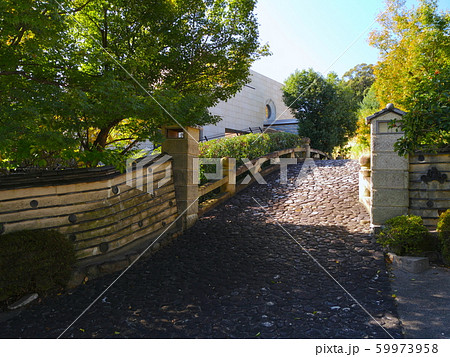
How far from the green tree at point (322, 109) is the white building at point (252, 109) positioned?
613cm

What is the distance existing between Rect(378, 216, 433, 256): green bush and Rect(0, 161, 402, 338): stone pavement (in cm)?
32

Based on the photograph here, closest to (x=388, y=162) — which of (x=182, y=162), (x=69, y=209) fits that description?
(x=182, y=162)

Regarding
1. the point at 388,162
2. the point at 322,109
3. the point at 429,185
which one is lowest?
the point at 429,185

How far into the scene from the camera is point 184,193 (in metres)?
7.59

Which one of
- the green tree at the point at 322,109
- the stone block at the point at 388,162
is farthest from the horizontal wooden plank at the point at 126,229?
the green tree at the point at 322,109

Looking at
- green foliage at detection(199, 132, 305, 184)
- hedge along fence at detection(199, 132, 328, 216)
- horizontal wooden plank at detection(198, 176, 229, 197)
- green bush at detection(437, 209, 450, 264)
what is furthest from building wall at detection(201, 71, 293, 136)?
green bush at detection(437, 209, 450, 264)

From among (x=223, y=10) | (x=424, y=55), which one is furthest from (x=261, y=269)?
(x=424, y=55)

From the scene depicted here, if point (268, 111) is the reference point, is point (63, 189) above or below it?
below

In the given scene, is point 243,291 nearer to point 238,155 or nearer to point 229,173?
point 229,173

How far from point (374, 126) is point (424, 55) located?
9779mm

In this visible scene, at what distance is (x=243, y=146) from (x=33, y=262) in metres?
8.28

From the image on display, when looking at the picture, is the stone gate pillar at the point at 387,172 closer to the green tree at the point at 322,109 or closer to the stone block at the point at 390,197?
the stone block at the point at 390,197

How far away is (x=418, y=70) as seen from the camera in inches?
555

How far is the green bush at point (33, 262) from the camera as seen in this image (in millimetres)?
4188
